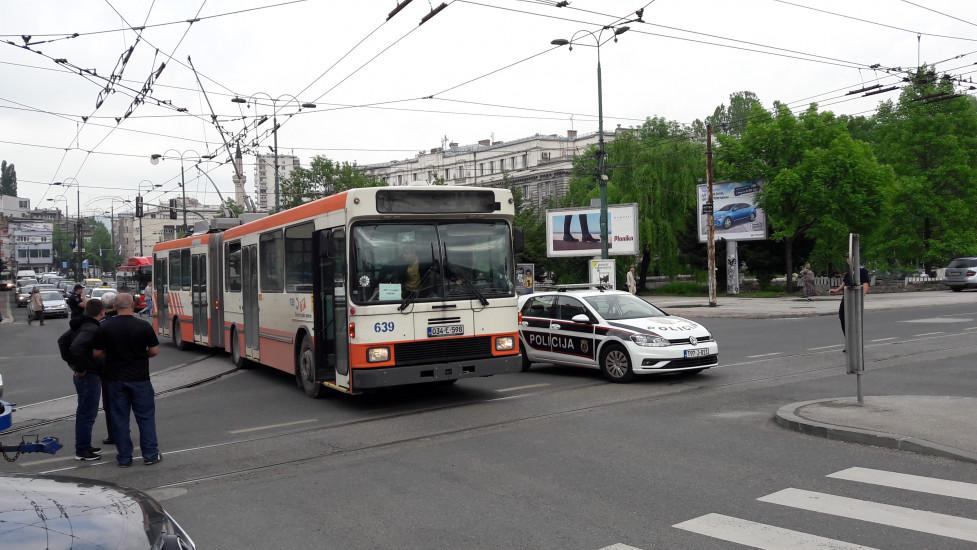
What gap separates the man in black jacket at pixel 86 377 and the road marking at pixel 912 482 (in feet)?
24.3

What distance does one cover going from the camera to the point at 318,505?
6.66m

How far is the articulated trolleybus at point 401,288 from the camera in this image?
10.9m

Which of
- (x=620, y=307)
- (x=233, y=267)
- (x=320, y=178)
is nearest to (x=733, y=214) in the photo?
(x=320, y=178)

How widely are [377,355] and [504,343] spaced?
1.88 meters

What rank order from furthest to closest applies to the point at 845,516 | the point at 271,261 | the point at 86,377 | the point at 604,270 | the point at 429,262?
1. the point at 604,270
2. the point at 271,261
3. the point at 429,262
4. the point at 86,377
5. the point at 845,516

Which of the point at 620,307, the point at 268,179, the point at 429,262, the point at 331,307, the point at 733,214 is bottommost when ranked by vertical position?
the point at 620,307

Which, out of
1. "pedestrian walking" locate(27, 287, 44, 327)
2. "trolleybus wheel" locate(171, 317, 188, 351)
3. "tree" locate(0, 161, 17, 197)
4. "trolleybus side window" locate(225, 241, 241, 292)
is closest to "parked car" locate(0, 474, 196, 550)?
"trolleybus side window" locate(225, 241, 241, 292)

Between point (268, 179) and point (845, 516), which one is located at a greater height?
point (268, 179)

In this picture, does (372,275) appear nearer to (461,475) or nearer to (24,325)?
(461,475)

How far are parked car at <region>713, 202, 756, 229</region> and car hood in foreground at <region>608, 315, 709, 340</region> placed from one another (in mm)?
34997

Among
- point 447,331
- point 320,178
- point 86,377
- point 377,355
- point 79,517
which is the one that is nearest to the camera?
point 79,517

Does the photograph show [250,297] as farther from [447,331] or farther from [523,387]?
[447,331]

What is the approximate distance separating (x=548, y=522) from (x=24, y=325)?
40.4m

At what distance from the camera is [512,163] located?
113 meters
